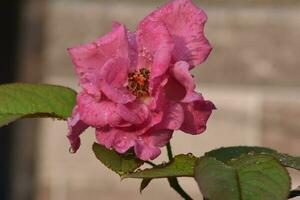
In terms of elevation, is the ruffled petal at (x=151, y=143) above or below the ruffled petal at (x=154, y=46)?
below

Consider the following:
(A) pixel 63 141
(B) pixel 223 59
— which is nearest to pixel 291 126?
(B) pixel 223 59

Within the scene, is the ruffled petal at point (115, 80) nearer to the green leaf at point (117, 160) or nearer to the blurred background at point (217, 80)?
the green leaf at point (117, 160)

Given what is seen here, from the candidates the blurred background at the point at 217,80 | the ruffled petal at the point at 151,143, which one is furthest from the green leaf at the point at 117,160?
the blurred background at the point at 217,80

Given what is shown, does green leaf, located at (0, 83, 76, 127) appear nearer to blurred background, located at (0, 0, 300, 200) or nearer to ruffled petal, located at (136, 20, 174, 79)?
ruffled petal, located at (136, 20, 174, 79)

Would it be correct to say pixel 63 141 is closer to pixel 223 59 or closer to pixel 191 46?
pixel 223 59

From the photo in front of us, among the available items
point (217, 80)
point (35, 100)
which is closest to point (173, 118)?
point (35, 100)

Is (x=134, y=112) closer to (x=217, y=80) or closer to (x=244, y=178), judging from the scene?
(x=244, y=178)
